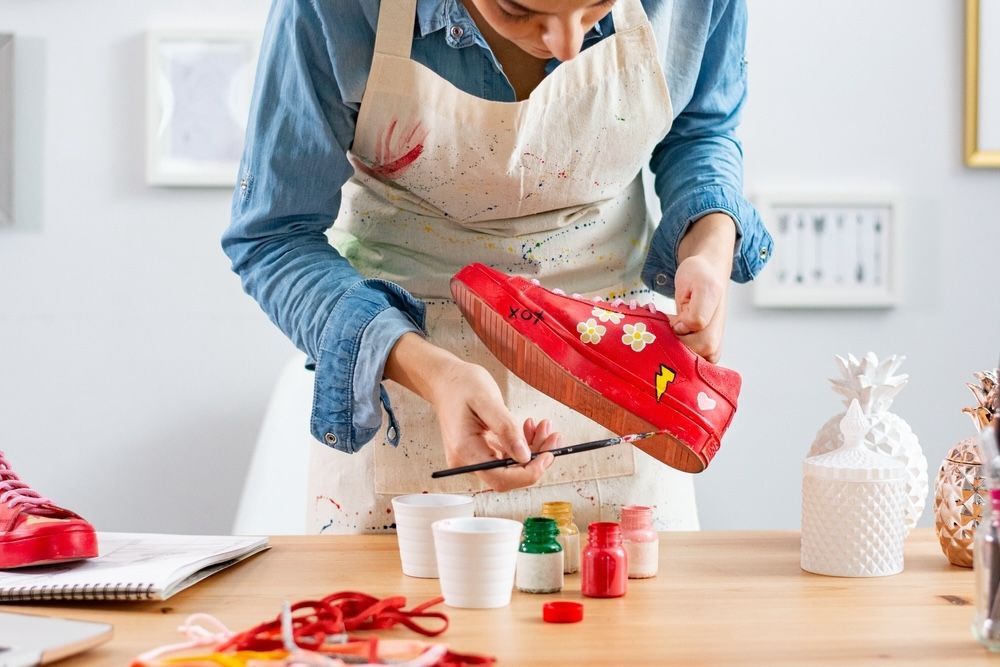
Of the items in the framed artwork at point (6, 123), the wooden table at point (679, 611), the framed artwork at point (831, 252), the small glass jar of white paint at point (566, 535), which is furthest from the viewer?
the framed artwork at point (831, 252)

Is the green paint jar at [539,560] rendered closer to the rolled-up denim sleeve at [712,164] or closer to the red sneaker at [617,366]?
the red sneaker at [617,366]

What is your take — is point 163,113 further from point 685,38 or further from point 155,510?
point 685,38

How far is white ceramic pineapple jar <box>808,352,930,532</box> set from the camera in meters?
1.03

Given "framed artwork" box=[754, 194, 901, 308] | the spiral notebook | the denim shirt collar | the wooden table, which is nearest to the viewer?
the wooden table

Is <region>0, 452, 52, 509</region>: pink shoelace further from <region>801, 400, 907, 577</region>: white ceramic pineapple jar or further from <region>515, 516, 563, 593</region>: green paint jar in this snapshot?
<region>801, 400, 907, 577</region>: white ceramic pineapple jar

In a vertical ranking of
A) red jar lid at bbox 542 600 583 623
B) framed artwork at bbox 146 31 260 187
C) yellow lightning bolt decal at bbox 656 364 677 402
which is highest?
framed artwork at bbox 146 31 260 187

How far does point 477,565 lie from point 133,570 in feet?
0.92

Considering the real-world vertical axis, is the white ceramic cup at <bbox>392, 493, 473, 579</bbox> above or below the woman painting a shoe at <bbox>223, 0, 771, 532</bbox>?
below

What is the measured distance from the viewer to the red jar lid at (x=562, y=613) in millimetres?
806

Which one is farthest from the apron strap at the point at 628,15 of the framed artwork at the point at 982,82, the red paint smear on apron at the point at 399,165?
the framed artwork at the point at 982,82

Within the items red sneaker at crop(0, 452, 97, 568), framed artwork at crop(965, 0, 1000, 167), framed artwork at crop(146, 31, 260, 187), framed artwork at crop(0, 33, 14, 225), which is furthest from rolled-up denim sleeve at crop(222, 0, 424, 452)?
framed artwork at crop(965, 0, 1000, 167)

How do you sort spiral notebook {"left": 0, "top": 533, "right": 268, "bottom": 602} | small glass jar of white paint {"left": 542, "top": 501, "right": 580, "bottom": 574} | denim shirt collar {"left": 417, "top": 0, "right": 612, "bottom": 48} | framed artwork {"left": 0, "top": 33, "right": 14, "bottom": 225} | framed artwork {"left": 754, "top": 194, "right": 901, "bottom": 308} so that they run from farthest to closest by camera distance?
1. framed artwork {"left": 754, "top": 194, "right": 901, "bottom": 308}
2. framed artwork {"left": 0, "top": 33, "right": 14, "bottom": 225}
3. denim shirt collar {"left": 417, "top": 0, "right": 612, "bottom": 48}
4. small glass jar of white paint {"left": 542, "top": 501, "right": 580, "bottom": 574}
5. spiral notebook {"left": 0, "top": 533, "right": 268, "bottom": 602}

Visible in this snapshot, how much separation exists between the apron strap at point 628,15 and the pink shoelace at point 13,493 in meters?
0.69

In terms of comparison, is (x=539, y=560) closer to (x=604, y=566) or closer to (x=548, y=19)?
(x=604, y=566)
